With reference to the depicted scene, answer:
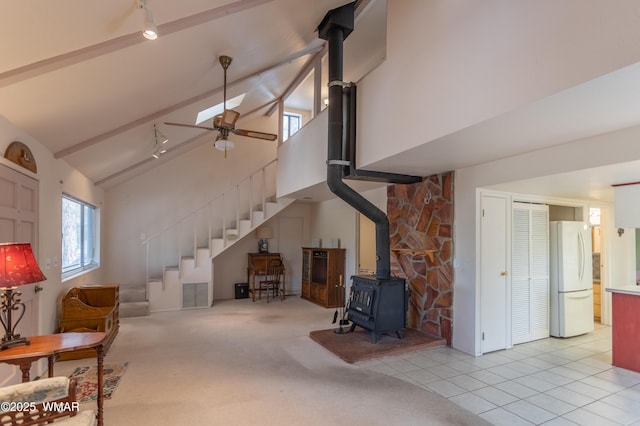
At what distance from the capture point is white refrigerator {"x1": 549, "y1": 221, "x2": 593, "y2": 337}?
5133 mm

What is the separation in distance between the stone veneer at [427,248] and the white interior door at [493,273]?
403 millimetres

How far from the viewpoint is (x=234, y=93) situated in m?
5.31

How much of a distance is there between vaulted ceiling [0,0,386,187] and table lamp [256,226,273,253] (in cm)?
333

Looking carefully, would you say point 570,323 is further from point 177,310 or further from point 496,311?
point 177,310

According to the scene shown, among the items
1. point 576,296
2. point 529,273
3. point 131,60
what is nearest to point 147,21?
point 131,60

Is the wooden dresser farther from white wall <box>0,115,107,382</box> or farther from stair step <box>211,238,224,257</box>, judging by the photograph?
stair step <box>211,238,224,257</box>

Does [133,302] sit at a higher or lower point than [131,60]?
lower

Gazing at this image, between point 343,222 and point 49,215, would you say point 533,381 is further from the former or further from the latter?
point 49,215

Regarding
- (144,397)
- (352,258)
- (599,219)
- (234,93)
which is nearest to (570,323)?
(599,219)

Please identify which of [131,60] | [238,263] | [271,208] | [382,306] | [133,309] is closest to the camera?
[131,60]

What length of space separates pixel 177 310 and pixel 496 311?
18.9 feet

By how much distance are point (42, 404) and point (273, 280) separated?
21.6 feet

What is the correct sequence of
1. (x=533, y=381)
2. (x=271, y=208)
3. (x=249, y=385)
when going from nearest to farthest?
(x=249, y=385) < (x=533, y=381) < (x=271, y=208)

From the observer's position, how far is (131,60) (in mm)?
2893
